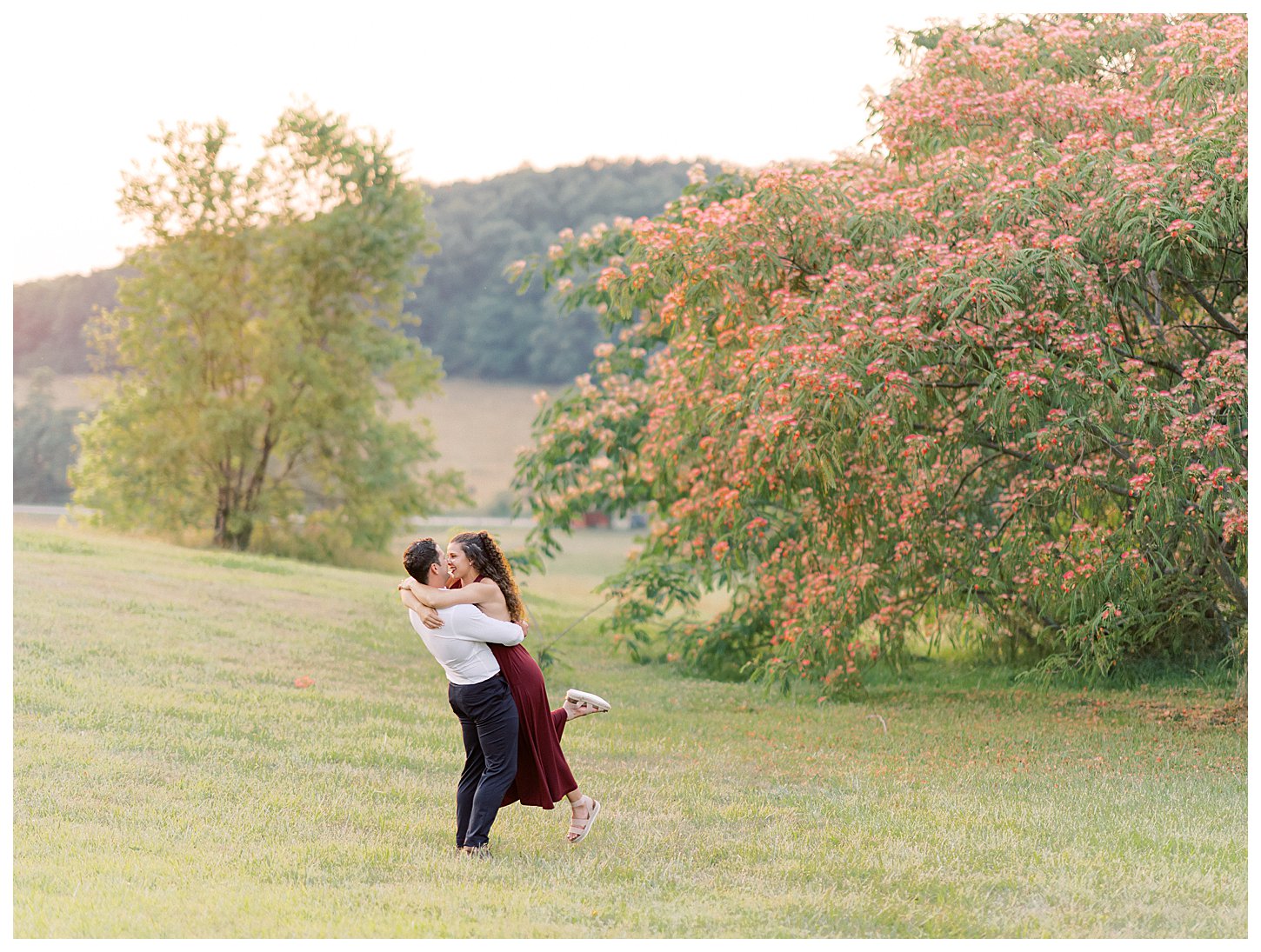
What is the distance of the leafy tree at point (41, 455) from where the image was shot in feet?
146

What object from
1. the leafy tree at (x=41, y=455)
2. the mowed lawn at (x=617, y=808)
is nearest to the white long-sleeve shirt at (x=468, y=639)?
the mowed lawn at (x=617, y=808)

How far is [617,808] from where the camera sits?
21.2ft

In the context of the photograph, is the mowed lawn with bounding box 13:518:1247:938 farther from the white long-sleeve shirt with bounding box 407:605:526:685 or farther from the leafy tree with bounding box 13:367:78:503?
the leafy tree with bounding box 13:367:78:503

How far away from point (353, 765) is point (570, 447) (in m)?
5.79

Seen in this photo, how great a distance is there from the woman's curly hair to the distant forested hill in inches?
1928

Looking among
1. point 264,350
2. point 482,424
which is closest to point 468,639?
point 264,350

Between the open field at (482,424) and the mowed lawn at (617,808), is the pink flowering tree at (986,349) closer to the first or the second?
the mowed lawn at (617,808)

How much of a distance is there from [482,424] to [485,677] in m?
54.1

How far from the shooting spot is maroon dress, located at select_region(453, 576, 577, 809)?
215 inches

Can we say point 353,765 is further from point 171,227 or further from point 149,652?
point 171,227

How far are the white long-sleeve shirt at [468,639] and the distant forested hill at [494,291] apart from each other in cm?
4924

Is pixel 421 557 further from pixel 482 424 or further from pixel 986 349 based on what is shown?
pixel 482 424

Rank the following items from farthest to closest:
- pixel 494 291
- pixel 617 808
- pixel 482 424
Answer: pixel 482 424, pixel 494 291, pixel 617 808

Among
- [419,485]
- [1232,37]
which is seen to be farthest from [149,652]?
[419,485]
